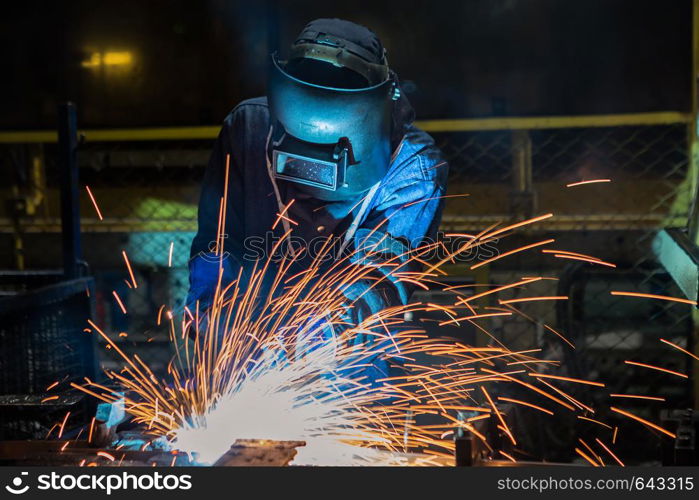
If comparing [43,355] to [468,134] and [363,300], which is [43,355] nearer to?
[363,300]

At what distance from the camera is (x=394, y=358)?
228 centimetres

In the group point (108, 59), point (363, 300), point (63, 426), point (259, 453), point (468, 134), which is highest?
point (108, 59)

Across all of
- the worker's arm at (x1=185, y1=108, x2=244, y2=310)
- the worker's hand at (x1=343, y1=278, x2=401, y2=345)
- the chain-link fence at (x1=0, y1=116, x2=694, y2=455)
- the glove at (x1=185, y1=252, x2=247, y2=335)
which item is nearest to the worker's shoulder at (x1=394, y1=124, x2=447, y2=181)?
the worker's hand at (x1=343, y1=278, x2=401, y2=345)

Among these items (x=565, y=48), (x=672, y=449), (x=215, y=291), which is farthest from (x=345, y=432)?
(x=565, y=48)

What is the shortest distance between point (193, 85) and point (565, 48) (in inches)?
68.3

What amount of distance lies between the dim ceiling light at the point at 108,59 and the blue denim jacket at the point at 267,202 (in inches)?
71.4

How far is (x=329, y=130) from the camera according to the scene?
1.91 m

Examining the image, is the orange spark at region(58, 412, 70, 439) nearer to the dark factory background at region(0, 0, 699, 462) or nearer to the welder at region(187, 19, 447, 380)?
the welder at region(187, 19, 447, 380)

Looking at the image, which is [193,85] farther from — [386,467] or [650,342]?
[386,467]

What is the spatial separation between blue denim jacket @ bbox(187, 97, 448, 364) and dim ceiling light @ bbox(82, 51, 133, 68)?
5.95 feet

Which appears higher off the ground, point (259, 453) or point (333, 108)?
point (333, 108)

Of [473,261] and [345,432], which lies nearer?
[345,432]

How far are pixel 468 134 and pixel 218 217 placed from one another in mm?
1652


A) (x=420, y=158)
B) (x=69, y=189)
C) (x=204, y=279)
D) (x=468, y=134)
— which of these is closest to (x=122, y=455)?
(x=204, y=279)
